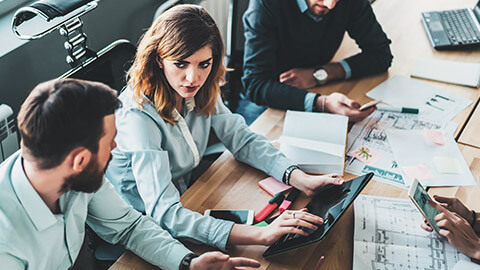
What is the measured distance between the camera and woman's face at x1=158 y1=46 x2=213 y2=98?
4.66ft

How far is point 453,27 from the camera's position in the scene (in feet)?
7.58

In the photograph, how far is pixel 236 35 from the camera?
2.33 metres

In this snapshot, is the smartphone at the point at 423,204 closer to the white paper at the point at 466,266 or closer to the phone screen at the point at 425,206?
the phone screen at the point at 425,206

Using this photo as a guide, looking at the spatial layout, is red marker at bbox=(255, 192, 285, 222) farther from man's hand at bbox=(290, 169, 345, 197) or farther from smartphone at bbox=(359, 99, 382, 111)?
smartphone at bbox=(359, 99, 382, 111)

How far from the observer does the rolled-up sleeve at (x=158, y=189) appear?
1311 millimetres

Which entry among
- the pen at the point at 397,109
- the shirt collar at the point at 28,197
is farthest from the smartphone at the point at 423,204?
the shirt collar at the point at 28,197

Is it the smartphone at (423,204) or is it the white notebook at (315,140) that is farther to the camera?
the white notebook at (315,140)

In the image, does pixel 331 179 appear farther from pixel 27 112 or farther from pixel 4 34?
pixel 4 34

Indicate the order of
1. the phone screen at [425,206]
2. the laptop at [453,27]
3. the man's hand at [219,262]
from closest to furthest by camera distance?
1. the man's hand at [219,262]
2. the phone screen at [425,206]
3. the laptop at [453,27]

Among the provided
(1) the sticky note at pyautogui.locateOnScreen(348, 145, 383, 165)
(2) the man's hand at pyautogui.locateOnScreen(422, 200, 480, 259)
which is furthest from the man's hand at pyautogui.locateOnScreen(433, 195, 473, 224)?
(1) the sticky note at pyautogui.locateOnScreen(348, 145, 383, 165)

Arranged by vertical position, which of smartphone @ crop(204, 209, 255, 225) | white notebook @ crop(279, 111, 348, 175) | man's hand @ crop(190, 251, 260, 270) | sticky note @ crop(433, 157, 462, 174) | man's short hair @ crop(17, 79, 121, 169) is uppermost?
man's short hair @ crop(17, 79, 121, 169)

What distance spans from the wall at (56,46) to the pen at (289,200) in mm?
1122

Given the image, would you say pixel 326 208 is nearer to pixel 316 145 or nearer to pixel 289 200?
pixel 289 200

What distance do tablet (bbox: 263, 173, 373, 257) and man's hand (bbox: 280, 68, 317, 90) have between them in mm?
654
